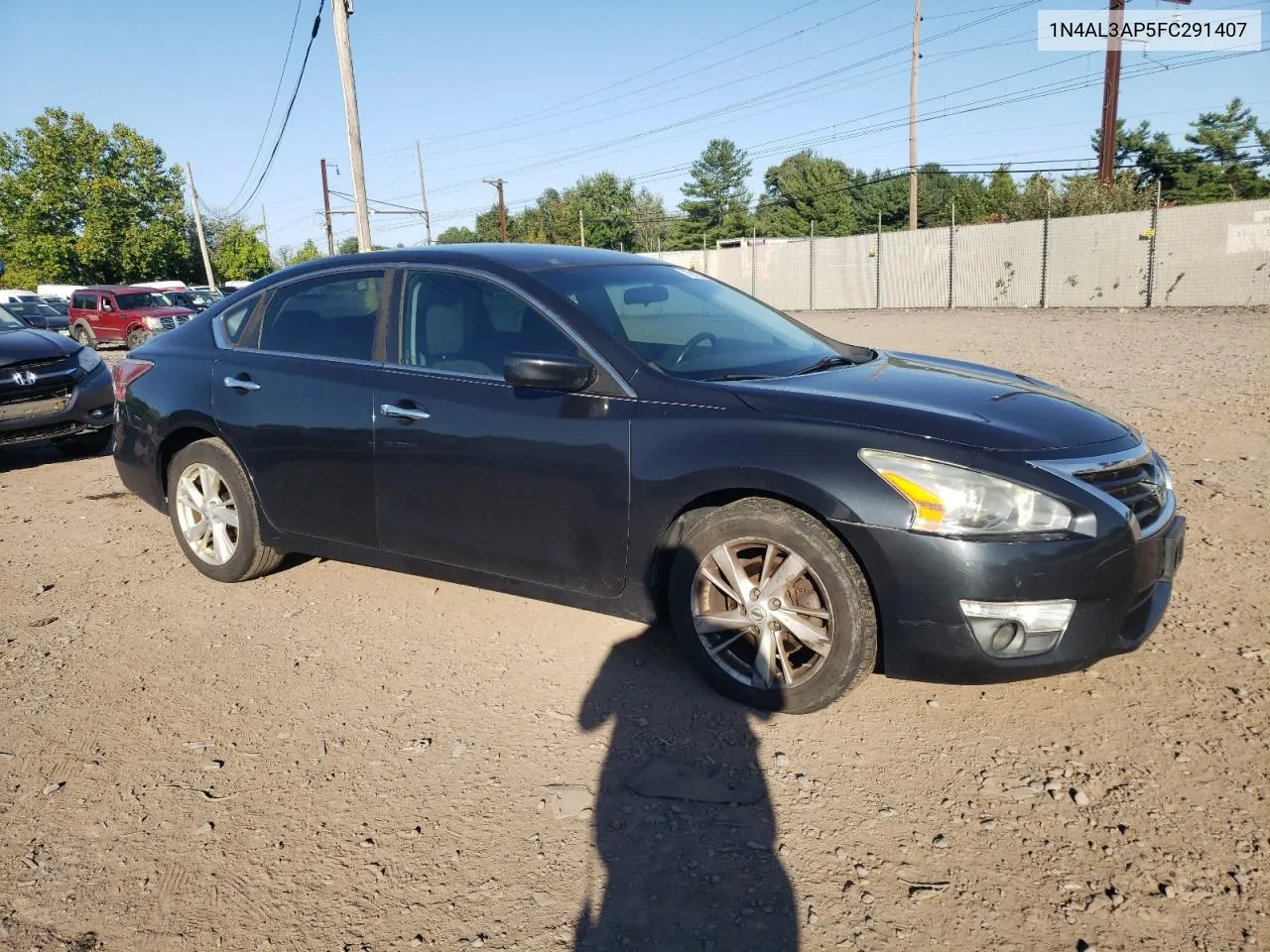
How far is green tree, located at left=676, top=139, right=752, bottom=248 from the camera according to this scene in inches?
3024

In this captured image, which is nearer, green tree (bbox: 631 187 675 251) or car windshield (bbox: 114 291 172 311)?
car windshield (bbox: 114 291 172 311)

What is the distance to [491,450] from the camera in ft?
12.2

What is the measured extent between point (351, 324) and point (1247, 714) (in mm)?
3861

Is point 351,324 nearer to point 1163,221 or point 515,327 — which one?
point 515,327

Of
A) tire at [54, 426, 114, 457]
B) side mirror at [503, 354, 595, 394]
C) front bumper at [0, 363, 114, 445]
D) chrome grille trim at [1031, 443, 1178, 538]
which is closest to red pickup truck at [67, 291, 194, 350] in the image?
tire at [54, 426, 114, 457]

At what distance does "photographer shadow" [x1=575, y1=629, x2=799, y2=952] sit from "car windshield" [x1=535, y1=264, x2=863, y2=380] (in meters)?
1.22

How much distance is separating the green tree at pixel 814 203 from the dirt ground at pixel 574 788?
2674 inches

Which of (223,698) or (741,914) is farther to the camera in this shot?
(223,698)

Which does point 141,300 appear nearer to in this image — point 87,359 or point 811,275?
point 87,359

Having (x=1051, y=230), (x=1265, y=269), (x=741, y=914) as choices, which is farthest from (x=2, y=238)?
(x=741, y=914)

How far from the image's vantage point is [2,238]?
5331cm

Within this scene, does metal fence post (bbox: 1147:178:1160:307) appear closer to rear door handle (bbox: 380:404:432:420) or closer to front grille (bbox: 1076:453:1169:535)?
front grille (bbox: 1076:453:1169:535)

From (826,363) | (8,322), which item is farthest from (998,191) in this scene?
(826,363)

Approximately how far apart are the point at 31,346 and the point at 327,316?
16.7ft
